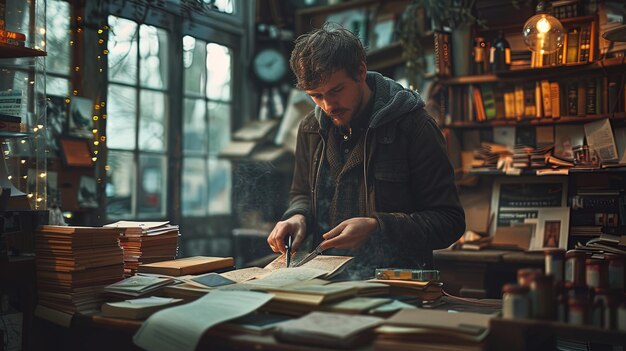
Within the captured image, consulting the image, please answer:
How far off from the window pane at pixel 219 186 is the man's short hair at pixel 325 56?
131 inches

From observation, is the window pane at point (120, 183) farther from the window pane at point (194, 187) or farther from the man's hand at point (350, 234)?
the man's hand at point (350, 234)

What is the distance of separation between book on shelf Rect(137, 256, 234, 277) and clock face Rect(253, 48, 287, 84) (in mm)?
3891

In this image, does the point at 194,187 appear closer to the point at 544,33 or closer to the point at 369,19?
the point at 369,19

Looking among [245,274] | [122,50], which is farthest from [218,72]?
[245,274]

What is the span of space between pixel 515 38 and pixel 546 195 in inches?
47.3

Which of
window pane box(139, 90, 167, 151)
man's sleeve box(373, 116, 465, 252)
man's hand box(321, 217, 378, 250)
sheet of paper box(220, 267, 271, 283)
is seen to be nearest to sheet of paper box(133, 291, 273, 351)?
sheet of paper box(220, 267, 271, 283)

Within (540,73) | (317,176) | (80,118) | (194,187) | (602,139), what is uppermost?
(540,73)

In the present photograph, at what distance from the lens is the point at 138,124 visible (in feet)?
17.1

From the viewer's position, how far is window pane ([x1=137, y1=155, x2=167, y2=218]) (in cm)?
527

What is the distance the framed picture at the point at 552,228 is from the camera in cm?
500

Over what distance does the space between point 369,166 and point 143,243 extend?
90cm

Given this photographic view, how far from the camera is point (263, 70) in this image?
641 centimetres

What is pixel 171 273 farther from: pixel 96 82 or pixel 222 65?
pixel 222 65

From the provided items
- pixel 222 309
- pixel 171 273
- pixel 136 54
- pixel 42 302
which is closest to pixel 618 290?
pixel 222 309
